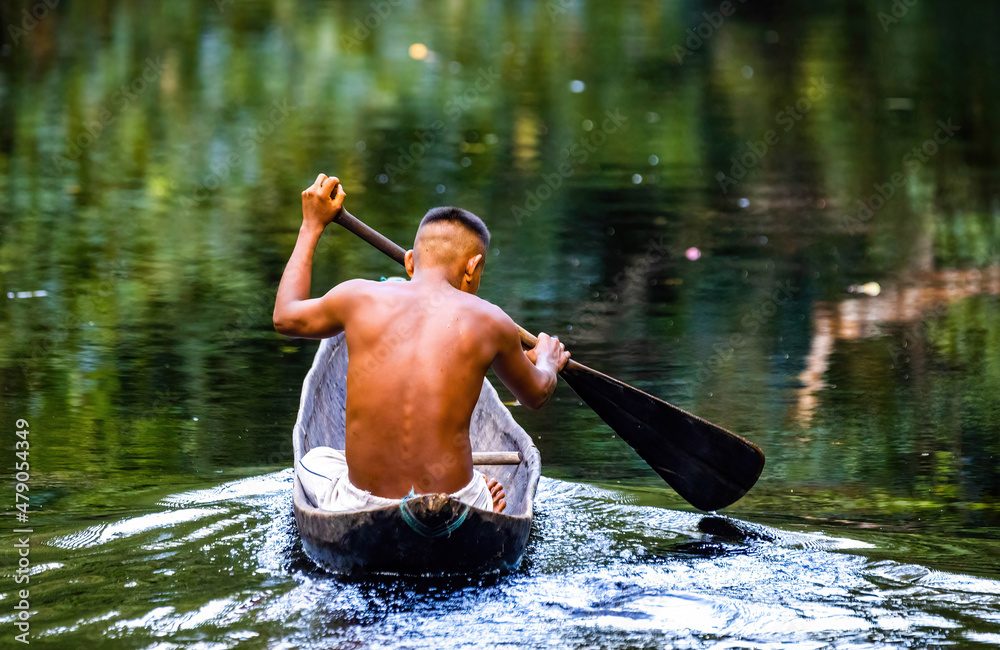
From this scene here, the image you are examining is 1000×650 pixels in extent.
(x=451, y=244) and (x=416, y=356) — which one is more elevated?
(x=451, y=244)

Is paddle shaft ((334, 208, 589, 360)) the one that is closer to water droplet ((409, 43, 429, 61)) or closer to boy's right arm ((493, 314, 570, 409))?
boy's right arm ((493, 314, 570, 409))

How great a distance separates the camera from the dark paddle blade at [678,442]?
19.6ft

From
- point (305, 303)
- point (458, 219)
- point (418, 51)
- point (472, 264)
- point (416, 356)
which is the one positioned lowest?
point (416, 356)

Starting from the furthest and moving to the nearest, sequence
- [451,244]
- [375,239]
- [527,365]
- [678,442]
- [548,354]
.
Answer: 1. [678,442]
2. [375,239]
3. [548,354]
4. [527,365]
5. [451,244]

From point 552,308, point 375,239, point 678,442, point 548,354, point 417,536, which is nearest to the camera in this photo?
point 417,536

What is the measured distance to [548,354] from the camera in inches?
221

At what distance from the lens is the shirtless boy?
4.88 metres

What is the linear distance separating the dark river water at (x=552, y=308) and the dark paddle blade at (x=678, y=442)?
0.37 ft

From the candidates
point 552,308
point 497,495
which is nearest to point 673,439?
point 497,495

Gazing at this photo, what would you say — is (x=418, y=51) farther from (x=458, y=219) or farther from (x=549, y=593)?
(x=549, y=593)

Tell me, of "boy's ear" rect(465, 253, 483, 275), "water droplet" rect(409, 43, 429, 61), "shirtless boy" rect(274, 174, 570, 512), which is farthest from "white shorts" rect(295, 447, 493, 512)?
"water droplet" rect(409, 43, 429, 61)

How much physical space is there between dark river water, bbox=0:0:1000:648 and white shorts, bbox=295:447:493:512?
236 millimetres

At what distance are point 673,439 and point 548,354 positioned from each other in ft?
2.80

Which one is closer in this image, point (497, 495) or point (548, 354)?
point (497, 495)
